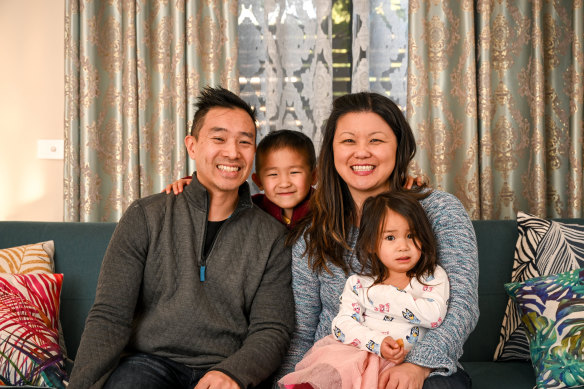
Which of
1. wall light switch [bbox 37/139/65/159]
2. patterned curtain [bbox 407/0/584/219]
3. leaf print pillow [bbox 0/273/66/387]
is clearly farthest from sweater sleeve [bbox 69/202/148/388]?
patterned curtain [bbox 407/0/584/219]

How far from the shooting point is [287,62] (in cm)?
291

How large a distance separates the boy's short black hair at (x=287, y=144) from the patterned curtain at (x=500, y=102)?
2.71 feet

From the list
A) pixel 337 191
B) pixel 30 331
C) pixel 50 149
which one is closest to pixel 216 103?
pixel 337 191

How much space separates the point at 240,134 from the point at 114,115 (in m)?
1.20

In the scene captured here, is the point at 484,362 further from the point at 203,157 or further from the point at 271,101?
the point at 271,101

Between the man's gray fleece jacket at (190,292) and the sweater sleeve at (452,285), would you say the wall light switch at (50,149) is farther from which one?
the sweater sleeve at (452,285)

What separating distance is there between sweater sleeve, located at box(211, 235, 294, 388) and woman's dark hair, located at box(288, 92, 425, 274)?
0.39ft

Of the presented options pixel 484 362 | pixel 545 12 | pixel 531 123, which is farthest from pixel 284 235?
pixel 545 12

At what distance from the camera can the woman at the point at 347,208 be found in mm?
1696

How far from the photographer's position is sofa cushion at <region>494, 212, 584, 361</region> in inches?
78.5

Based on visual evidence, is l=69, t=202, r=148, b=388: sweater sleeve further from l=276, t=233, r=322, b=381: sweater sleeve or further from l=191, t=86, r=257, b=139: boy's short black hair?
l=276, t=233, r=322, b=381: sweater sleeve

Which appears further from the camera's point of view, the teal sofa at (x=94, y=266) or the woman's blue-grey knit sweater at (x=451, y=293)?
the teal sofa at (x=94, y=266)

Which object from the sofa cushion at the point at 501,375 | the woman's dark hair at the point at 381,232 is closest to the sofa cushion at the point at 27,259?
the woman's dark hair at the point at 381,232

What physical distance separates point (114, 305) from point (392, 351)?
87 cm
